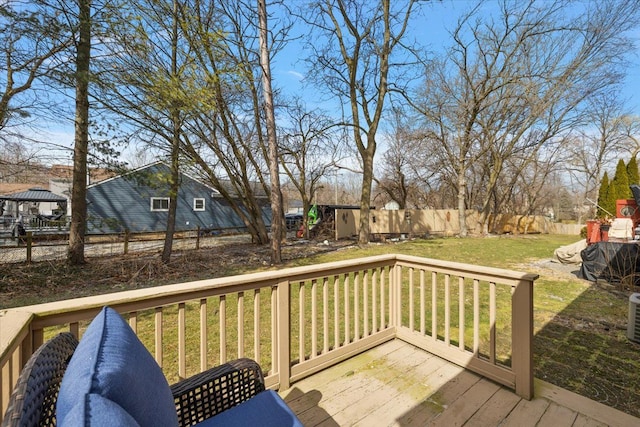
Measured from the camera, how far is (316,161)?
14648 mm

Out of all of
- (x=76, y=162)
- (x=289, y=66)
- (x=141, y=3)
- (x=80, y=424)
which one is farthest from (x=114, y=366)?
(x=289, y=66)

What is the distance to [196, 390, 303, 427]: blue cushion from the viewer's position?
3.95 feet

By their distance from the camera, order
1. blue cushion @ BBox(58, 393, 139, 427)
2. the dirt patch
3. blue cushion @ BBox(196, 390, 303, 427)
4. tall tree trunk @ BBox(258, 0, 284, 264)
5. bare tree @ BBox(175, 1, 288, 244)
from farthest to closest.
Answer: tall tree trunk @ BBox(258, 0, 284, 264)
bare tree @ BBox(175, 1, 288, 244)
the dirt patch
blue cushion @ BBox(196, 390, 303, 427)
blue cushion @ BBox(58, 393, 139, 427)

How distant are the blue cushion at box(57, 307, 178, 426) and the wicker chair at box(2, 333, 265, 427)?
58 millimetres

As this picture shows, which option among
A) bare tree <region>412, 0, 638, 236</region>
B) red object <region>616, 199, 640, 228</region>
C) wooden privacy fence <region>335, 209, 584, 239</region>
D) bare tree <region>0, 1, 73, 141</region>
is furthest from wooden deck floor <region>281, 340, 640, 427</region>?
bare tree <region>412, 0, 638, 236</region>

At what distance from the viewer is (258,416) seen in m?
1.25

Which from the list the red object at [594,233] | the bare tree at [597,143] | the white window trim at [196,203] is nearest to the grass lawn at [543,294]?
the red object at [594,233]

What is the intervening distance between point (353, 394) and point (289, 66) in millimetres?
10594

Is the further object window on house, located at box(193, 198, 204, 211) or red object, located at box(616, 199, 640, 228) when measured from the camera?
window on house, located at box(193, 198, 204, 211)

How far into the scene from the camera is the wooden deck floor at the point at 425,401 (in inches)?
74.2

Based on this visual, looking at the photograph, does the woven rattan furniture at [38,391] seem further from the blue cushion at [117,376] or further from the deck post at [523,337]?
the deck post at [523,337]

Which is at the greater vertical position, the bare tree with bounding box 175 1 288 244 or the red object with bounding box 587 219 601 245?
the bare tree with bounding box 175 1 288 244

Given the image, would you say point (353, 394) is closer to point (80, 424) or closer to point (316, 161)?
point (80, 424)

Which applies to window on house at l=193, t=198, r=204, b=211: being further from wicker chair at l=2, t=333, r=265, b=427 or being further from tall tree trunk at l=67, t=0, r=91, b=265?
wicker chair at l=2, t=333, r=265, b=427
